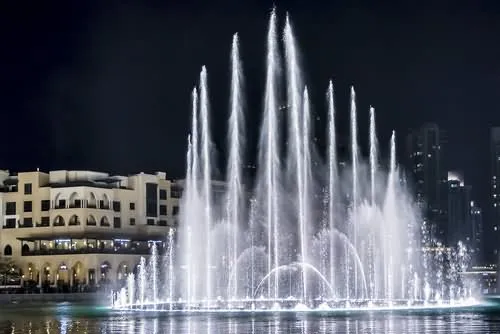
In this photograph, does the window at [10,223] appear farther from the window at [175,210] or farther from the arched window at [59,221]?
the window at [175,210]

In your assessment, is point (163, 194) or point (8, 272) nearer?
point (8, 272)

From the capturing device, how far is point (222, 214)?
103 meters

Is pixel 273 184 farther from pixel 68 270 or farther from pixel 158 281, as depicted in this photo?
pixel 68 270

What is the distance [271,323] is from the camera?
31.4 meters

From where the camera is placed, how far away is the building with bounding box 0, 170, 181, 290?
95.7 meters

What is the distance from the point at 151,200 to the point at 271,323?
75123 mm

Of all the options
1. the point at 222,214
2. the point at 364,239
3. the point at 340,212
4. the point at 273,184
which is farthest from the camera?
the point at 222,214

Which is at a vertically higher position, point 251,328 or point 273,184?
point 273,184

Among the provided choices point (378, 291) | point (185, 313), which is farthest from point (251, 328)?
point (378, 291)

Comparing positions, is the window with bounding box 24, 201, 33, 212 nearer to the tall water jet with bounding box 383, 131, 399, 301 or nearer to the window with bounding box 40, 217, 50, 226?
the window with bounding box 40, 217, 50, 226

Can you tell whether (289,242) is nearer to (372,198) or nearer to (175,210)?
(175,210)

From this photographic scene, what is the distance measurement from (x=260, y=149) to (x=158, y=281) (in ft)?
112

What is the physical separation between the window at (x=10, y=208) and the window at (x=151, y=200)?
47.2 ft

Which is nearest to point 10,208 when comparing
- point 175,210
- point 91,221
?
point 91,221
